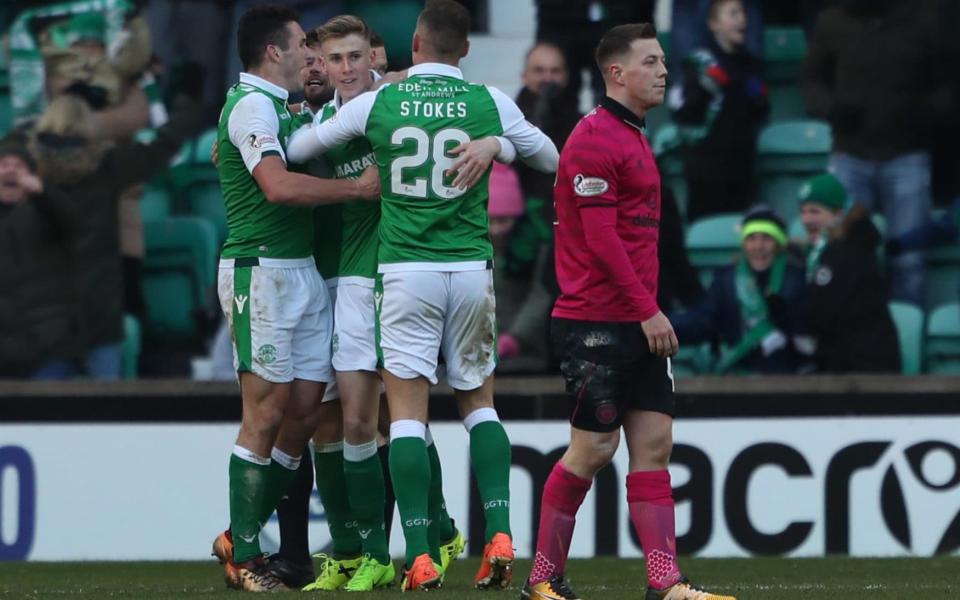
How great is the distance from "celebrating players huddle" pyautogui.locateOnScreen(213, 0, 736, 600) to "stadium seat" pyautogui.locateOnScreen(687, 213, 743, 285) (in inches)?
122

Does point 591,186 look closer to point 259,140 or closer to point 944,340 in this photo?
point 259,140

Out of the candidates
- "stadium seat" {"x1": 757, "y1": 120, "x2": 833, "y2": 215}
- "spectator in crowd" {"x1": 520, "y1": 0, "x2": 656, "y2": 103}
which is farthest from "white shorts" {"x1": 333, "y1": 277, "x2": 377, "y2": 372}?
"stadium seat" {"x1": 757, "y1": 120, "x2": 833, "y2": 215}

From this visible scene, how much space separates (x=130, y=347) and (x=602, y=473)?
2.61 meters

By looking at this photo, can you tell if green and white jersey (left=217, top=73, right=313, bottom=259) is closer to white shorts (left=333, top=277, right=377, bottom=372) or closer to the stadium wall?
white shorts (left=333, top=277, right=377, bottom=372)

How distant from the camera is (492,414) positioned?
669 centimetres

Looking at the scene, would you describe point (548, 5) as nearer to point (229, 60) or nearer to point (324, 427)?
point (229, 60)

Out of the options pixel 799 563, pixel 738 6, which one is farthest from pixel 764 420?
pixel 738 6

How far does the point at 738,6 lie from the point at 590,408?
187 inches

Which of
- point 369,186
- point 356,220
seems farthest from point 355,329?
point 369,186

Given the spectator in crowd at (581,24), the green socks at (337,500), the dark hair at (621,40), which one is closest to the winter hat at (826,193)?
the spectator in crowd at (581,24)

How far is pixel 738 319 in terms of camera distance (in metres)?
9.81

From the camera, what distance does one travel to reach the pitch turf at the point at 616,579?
21.5 ft

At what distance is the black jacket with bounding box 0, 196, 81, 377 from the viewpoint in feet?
32.3

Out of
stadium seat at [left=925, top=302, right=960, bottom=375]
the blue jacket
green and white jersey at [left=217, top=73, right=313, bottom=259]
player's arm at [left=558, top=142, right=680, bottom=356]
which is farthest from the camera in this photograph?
stadium seat at [left=925, top=302, right=960, bottom=375]
